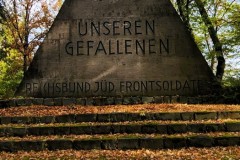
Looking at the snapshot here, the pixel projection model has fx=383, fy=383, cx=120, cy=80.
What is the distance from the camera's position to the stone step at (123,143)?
8172 millimetres

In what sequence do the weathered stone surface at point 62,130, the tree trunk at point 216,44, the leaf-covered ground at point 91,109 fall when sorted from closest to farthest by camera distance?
the weathered stone surface at point 62,130 < the leaf-covered ground at point 91,109 < the tree trunk at point 216,44

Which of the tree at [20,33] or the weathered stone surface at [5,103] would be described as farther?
the tree at [20,33]

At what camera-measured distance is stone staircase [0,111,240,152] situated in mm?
8188

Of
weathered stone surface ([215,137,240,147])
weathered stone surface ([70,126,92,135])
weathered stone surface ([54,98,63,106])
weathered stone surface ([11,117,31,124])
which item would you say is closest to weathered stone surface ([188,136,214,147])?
weathered stone surface ([215,137,240,147])

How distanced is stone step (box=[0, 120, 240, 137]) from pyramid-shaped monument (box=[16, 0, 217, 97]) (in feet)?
14.0

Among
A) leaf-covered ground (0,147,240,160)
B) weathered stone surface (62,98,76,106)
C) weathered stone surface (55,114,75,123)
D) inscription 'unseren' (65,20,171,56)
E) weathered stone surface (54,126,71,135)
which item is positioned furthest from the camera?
inscription 'unseren' (65,20,171,56)

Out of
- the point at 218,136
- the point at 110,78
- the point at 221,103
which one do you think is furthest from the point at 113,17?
the point at 218,136

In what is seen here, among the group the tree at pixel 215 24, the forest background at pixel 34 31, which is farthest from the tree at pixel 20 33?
the tree at pixel 215 24

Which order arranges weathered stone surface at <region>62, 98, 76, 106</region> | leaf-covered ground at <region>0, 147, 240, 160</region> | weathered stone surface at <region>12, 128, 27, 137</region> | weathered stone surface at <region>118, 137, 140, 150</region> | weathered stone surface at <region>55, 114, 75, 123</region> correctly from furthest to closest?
weathered stone surface at <region>62, 98, 76, 106</region>
weathered stone surface at <region>55, 114, 75, 123</region>
weathered stone surface at <region>12, 128, 27, 137</region>
weathered stone surface at <region>118, 137, 140, 150</region>
leaf-covered ground at <region>0, 147, 240, 160</region>

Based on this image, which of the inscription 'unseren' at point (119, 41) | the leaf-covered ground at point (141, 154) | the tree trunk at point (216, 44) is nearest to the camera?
the leaf-covered ground at point (141, 154)

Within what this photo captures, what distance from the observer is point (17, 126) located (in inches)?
373

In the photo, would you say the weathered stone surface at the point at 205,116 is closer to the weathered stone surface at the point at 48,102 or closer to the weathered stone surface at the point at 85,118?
the weathered stone surface at the point at 85,118

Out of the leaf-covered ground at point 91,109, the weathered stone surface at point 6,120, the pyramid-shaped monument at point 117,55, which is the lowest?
the weathered stone surface at point 6,120

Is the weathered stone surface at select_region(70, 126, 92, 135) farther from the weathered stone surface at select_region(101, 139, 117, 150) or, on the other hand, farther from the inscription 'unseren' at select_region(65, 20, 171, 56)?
the inscription 'unseren' at select_region(65, 20, 171, 56)
